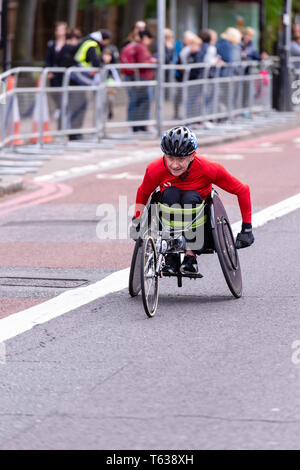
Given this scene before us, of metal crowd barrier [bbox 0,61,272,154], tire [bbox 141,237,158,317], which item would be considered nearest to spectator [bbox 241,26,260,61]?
metal crowd barrier [bbox 0,61,272,154]

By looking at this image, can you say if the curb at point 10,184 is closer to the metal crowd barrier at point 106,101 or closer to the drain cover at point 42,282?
the metal crowd barrier at point 106,101

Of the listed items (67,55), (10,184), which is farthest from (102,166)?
(67,55)

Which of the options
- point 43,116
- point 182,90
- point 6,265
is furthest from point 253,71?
point 6,265

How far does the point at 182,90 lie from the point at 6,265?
40.7ft

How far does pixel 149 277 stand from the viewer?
787 centimetres

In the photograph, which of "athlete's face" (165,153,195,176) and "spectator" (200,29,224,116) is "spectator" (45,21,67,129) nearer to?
"spectator" (200,29,224,116)

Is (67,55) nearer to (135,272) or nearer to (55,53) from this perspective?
(55,53)

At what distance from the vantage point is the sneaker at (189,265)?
837 cm

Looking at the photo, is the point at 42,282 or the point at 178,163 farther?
the point at 42,282

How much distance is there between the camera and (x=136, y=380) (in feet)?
20.6

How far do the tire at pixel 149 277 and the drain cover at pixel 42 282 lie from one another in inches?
45.1

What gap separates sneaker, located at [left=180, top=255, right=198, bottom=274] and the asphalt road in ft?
0.68

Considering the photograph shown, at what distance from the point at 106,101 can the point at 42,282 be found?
11.7 m
